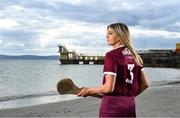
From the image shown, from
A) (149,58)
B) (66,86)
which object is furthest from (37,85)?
(149,58)

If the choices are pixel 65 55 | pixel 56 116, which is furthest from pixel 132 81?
pixel 65 55

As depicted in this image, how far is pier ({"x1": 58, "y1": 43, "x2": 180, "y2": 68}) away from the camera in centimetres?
12938

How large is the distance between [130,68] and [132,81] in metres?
0.13

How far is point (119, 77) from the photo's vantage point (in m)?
4.45

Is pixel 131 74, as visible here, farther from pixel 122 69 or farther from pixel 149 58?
pixel 149 58

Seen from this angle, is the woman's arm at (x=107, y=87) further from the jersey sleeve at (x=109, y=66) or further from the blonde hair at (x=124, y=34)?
the blonde hair at (x=124, y=34)

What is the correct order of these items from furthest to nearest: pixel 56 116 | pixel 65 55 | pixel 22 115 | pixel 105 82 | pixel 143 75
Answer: pixel 65 55, pixel 22 115, pixel 56 116, pixel 143 75, pixel 105 82

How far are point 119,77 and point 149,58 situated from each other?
5189 inches

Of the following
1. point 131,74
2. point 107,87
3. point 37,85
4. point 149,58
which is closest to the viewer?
point 107,87

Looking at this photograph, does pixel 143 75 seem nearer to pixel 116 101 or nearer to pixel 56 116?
pixel 116 101

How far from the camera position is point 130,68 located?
4535mm

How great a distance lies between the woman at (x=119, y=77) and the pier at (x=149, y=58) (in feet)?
401

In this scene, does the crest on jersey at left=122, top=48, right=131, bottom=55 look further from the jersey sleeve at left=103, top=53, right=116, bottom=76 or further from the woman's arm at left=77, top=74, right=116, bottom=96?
the woman's arm at left=77, top=74, right=116, bottom=96

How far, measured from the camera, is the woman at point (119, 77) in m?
4.40
